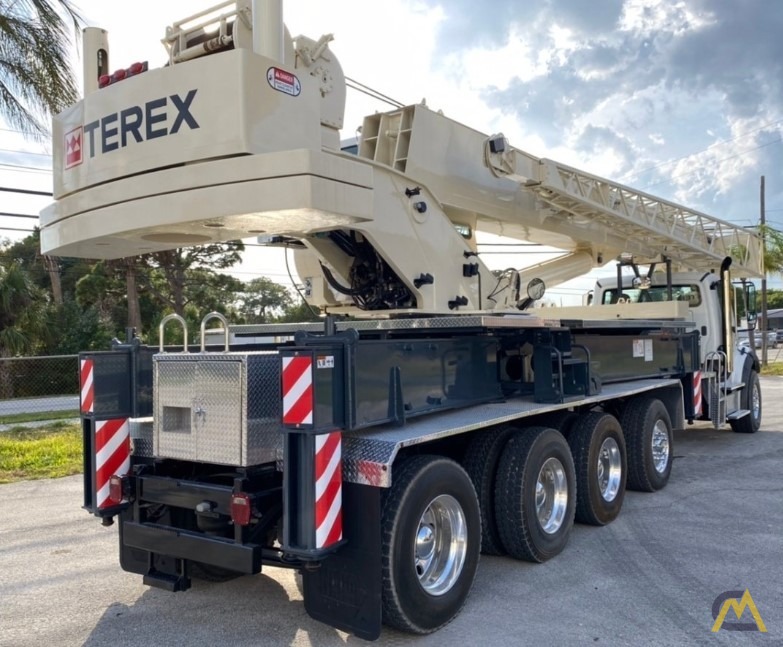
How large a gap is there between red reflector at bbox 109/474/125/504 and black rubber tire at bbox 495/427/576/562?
262 cm

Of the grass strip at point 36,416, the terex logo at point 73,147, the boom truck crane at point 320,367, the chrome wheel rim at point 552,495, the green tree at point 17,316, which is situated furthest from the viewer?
the green tree at point 17,316

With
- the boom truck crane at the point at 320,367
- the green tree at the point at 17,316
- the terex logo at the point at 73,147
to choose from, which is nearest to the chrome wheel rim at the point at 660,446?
the boom truck crane at the point at 320,367

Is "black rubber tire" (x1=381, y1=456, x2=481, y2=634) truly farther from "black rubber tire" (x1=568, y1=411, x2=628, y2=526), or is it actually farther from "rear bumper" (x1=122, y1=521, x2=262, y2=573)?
"black rubber tire" (x1=568, y1=411, x2=628, y2=526)

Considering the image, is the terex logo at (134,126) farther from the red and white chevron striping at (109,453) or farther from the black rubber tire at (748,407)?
the black rubber tire at (748,407)

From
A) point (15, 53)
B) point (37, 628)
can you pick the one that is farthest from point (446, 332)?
point (15, 53)

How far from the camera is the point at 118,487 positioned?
4.52 meters

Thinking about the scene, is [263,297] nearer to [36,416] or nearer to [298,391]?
[36,416]

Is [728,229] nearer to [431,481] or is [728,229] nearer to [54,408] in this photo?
[431,481]

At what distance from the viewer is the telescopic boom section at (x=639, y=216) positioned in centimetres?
705

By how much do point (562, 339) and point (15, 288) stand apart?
1832 cm

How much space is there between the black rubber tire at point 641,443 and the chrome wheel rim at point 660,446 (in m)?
0.09

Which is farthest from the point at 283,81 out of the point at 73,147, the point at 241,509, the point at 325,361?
the point at 241,509

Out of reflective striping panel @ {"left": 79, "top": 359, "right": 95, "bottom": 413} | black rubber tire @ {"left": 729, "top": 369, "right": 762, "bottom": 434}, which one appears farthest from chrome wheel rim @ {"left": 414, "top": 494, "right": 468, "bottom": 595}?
black rubber tire @ {"left": 729, "top": 369, "right": 762, "bottom": 434}

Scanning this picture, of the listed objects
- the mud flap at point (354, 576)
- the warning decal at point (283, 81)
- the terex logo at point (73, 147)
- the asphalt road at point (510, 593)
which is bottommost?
the asphalt road at point (510, 593)
